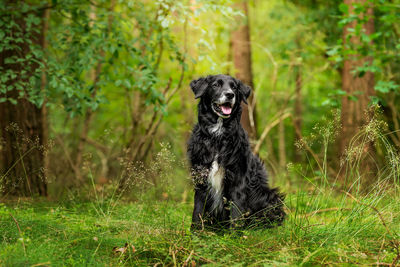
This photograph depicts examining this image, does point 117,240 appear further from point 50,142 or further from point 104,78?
point 104,78

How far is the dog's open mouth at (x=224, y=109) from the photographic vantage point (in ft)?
13.6

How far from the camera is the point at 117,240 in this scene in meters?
3.26

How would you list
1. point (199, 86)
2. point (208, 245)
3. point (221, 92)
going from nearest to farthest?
point (208, 245), point (221, 92), point (199, 86)

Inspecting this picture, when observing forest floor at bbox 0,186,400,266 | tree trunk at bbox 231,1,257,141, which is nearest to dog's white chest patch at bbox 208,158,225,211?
forest floor at bbox 0,186,400,266

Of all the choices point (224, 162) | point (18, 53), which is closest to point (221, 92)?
point (224, 162)

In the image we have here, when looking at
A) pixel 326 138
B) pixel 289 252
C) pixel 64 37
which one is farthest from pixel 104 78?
pixel 289 252

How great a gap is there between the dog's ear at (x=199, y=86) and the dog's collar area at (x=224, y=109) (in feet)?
0.67

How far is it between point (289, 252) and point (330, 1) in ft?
27.2

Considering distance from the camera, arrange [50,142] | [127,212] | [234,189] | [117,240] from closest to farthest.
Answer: [117,240]
[50,142]
[234,189]
[127,212]

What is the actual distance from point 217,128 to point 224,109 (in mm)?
215

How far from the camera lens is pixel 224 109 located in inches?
164

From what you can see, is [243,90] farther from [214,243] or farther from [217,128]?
[214,243]

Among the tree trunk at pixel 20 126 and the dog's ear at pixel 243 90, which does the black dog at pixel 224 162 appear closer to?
the dog's ear at pixel 243 90

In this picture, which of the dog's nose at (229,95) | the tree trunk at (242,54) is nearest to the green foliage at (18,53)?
the dog's nose at (229,95)
